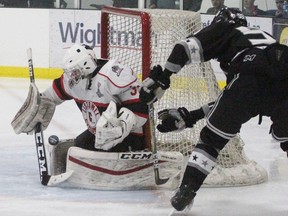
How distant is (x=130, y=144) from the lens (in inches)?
157

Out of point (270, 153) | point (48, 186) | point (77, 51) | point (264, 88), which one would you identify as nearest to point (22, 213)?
point (48, 186)

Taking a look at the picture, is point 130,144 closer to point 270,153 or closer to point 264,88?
point 264,88

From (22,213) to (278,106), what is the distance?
1.06 m

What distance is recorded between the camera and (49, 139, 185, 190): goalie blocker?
152 inches

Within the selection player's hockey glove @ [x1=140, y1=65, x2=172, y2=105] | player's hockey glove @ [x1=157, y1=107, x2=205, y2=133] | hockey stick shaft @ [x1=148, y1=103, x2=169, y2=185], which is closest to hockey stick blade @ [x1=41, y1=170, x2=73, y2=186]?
hockey stick shaft @ [x1=148, y1=103, x2=169, y2=185]

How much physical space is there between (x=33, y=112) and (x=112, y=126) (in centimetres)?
51

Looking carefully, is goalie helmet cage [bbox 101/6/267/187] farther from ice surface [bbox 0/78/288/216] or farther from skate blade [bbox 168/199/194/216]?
skate blade [bbox 168/199/194/216]

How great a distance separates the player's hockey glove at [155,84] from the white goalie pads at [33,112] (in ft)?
2.47

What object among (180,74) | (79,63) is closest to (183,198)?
(79,63)

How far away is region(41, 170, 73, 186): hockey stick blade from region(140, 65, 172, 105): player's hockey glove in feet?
2.02

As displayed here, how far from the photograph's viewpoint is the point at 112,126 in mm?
3723

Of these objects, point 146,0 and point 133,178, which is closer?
point 133,178

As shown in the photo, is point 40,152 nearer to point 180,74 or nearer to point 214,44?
point 180,74

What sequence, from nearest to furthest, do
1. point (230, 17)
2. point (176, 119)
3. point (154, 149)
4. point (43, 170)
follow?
point (230, 17) → point (176, 119) → point (154, 149) → point (43, 170)
